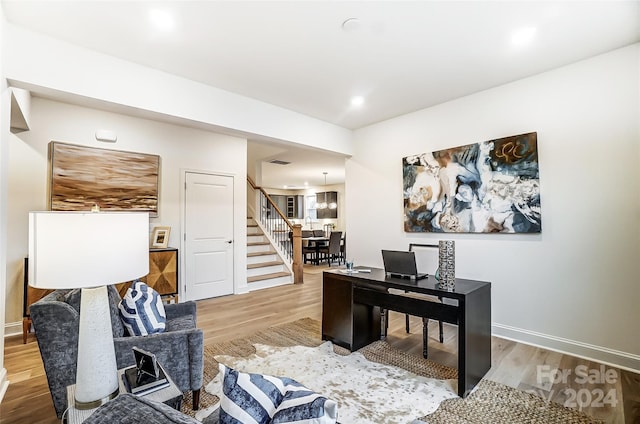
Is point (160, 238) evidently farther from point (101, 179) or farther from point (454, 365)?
point (454, 365)

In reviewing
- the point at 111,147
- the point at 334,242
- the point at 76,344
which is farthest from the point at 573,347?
the point at 334,242

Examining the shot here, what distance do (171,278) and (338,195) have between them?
864cm

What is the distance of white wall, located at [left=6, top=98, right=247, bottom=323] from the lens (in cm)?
354

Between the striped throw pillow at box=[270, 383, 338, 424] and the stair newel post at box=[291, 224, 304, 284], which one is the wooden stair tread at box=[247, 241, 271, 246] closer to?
the stair newel post at box=[291, 224, 304, 284]

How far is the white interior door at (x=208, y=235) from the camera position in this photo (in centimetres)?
482

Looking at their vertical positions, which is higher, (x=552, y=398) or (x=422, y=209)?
(x=422, y=209)

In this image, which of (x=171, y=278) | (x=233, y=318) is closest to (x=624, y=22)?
(x=233, y=318)

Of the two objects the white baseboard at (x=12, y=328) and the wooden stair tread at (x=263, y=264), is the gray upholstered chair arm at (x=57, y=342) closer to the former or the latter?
the white baseboard at (x=12, y=328)

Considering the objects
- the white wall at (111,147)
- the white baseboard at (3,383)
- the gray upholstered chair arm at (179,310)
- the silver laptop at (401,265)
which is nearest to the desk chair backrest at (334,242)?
the white wall at (111,147)

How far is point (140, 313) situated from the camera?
6.95 ft

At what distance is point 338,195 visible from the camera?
40.1 ft

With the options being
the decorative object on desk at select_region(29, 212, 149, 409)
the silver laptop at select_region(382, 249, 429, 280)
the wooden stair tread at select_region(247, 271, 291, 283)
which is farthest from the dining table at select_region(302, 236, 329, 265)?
the decorative object on desk at select_region(29, 212, 149, 409)

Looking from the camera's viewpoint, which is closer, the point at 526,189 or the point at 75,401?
the point at 75,401

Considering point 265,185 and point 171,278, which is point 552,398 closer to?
point 171,278
